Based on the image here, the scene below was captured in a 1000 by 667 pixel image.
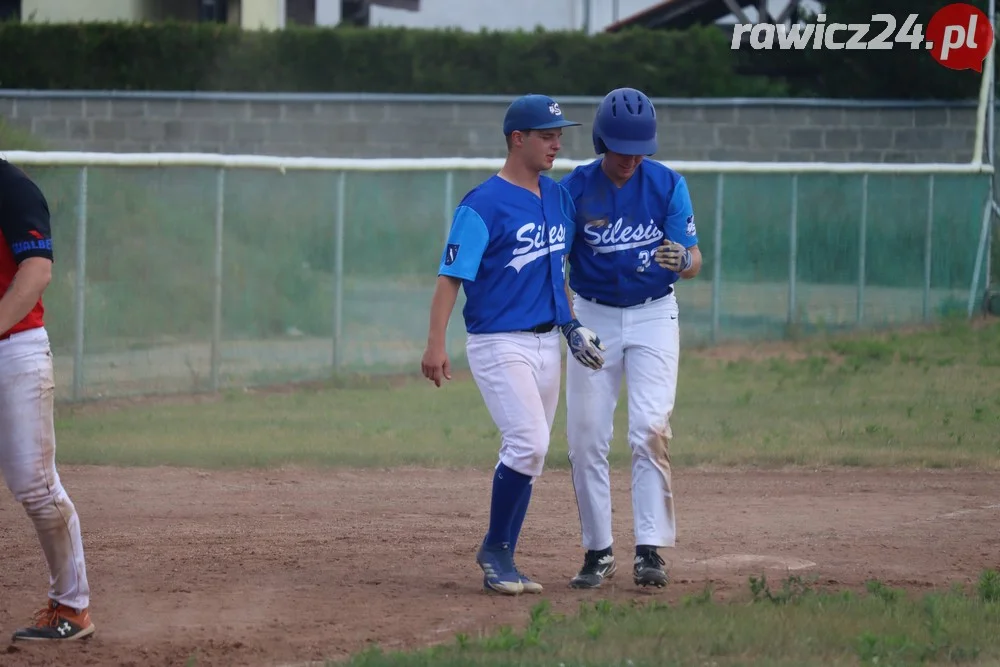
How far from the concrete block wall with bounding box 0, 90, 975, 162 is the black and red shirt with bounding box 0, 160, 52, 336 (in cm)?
1238

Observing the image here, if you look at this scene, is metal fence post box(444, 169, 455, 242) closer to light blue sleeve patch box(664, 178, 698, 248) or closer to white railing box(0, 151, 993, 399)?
white railing box(0, 151, 993, 399)

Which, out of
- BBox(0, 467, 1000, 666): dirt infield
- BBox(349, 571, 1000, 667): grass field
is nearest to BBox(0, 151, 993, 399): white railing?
BBox(0, 467, 1000, 666): dirt infield

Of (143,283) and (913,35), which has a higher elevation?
(913,35)

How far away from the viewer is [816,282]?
54.9 feet

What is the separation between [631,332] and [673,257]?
38 centimetres

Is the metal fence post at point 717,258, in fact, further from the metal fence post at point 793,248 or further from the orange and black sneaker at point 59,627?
the orange and black sneaker at point 59,627

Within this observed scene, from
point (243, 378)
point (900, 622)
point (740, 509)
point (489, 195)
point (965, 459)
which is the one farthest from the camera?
point (243, 378)

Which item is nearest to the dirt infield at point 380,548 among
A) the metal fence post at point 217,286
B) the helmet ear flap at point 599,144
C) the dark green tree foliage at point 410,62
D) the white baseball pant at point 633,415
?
the white baseball pant at point 633,415

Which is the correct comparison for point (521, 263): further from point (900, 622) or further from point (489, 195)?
point (900, 622)

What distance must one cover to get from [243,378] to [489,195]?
7143mm

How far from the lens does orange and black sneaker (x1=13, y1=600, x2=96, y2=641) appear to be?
5254mm

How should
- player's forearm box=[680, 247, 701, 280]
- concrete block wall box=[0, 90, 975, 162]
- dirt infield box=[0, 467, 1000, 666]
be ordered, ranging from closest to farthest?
dirt infield box=[0, 467, 1000, 666] < player's forearm box=[680, 247, 701, 280] < concrete block wall box=[0, 90, 975, 162]

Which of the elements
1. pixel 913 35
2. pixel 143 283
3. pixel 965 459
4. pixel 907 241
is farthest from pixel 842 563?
pixel 913 35

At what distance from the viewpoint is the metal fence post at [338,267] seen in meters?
13.2
